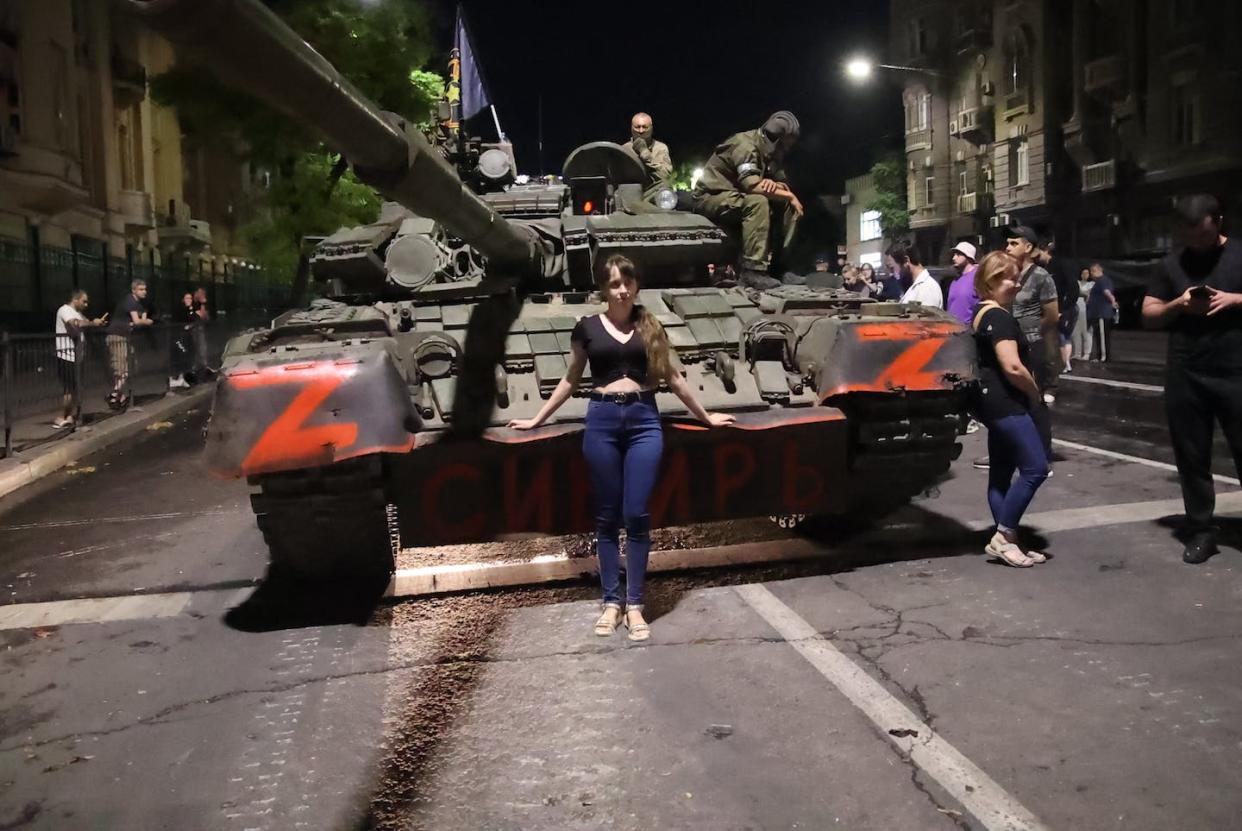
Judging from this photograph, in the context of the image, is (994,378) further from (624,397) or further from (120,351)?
(120,351)

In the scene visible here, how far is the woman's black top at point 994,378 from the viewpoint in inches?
218

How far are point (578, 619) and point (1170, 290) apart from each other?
11.3ft

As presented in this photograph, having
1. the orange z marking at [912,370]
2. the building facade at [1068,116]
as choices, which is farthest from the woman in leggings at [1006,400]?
the building facade at [1068,116]

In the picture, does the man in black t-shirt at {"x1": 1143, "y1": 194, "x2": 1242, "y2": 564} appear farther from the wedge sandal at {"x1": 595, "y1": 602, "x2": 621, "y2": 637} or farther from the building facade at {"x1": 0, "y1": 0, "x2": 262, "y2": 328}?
the building facade at {"x1": 0, "y1": 0, "x2": 262, "y2": 328}

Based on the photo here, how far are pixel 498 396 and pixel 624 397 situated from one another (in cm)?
83

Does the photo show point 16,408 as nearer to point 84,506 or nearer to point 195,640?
point 84,506

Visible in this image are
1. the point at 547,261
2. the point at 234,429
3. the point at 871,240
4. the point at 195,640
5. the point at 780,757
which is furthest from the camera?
the point at 871,240

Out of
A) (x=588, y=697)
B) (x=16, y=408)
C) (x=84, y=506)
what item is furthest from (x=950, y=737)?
(x=16, y=408)

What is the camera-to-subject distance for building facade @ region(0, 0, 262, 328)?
2042 cm

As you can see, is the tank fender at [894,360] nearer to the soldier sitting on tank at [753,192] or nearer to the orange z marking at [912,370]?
the orange z marking at [912,370]

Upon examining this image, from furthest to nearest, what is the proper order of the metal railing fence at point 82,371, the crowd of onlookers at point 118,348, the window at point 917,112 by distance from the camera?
1. the window at point 917,112
2. the crowd of onlookers at point 118,348
3. the metal railing fence at point 82,371

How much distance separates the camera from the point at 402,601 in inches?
215

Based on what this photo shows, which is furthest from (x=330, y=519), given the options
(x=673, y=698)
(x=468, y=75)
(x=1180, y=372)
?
(x=468, y=75)

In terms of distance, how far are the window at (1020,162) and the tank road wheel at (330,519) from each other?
104 feet
